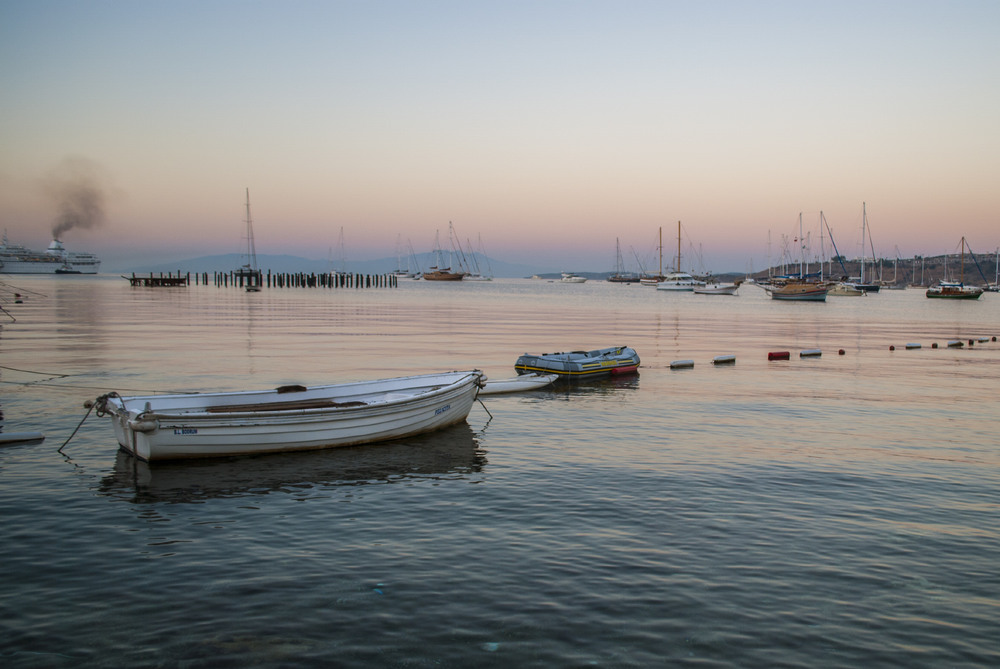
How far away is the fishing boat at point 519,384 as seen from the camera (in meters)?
25.0

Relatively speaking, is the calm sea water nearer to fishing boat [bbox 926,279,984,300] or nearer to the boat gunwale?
the boat gunwale

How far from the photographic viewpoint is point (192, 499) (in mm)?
12945

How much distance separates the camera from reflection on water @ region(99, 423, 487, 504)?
13430 mm

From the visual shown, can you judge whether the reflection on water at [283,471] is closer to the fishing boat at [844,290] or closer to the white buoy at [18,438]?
the white buoy at [18,438]

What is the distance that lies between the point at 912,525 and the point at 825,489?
2.08m

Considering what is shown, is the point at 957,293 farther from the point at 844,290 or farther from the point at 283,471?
the point at 283,471

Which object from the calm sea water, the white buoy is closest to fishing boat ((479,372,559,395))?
the calm sea water

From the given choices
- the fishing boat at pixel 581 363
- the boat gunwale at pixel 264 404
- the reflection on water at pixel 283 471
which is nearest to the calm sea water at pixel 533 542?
the reflection on water at pixel 283 471

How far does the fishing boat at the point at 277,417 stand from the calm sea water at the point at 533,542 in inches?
16.9

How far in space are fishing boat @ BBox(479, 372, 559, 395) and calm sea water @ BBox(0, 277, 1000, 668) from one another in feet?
4.62

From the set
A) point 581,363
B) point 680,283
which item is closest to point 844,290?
point 680,283

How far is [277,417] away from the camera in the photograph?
15656 millimetres

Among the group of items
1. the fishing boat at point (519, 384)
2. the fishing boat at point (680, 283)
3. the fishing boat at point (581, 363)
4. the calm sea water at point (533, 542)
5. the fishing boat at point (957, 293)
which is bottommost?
the calm sea water at point (533, 542)

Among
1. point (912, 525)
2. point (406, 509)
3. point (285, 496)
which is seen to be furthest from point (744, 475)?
point (285, 496)
